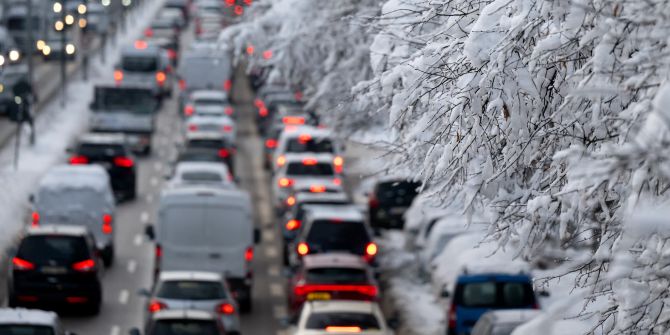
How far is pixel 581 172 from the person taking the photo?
25.9 ft

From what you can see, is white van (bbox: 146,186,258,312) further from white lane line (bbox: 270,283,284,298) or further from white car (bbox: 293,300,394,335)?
white car (bbox: 293,300,394,335)

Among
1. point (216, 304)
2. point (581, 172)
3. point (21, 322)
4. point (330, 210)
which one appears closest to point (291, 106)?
point (330, 210)

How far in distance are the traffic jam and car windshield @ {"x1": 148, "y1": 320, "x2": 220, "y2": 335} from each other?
2cm

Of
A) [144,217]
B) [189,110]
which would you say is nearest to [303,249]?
[144,217]

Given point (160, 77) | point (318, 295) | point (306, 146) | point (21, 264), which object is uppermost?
point (160, 77)

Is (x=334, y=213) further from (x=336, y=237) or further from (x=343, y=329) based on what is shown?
(x=343, y=329)

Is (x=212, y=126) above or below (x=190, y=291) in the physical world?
above

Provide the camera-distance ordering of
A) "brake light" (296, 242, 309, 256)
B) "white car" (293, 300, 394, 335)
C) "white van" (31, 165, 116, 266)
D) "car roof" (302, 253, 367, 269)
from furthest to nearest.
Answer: "white van" (31, 165, 116, 266), "brake light" (296, 242, 309, 256), "car roof" (302, 253, 367, 269), "white car" (293, 300, 394, 335)

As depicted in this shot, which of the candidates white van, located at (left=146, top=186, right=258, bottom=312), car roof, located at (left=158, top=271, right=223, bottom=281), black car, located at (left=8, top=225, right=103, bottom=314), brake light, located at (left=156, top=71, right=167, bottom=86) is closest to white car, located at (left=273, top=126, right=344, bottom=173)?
white van, located at (left=146, top=186, right=258, bottom=312)

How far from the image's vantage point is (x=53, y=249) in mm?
25562

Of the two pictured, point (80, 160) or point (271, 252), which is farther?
point (80, 160)

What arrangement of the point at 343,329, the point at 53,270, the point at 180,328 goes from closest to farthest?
1. the point at 343,329
2. the point at 180,328
3. the point at 53,270

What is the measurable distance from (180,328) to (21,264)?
6.50 metres

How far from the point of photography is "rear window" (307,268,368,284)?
24672 millimetres
